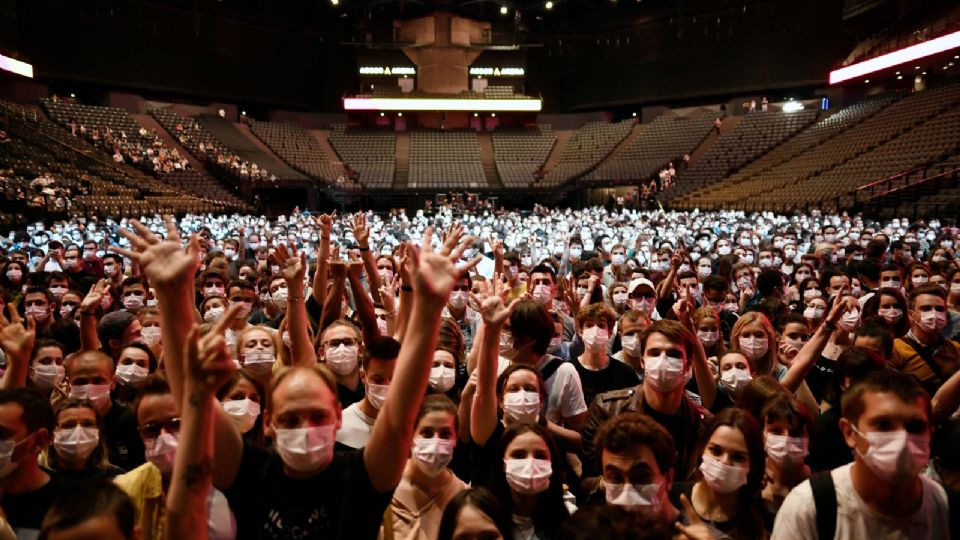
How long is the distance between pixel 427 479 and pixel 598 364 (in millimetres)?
2034

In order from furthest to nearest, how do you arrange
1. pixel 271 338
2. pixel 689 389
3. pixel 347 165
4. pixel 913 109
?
pixel 347 165 → pixel 913 109 → pixel 689 389 → pixel 271 338

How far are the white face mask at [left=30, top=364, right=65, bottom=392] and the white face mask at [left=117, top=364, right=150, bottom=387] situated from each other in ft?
1.27

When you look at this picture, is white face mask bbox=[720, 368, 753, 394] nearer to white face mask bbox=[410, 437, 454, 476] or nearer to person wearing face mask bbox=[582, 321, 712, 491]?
person wearing face mask bbox=[582, 321, 712, 491]

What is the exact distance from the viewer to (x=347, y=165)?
4659cm

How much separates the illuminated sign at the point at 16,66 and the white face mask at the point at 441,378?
1412 inches

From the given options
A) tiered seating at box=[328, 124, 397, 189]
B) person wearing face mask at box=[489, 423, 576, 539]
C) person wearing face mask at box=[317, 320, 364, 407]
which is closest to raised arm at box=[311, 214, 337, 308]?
person wearing face mask at box=[317, 320, 364, 407]

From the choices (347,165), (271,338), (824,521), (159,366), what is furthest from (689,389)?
(347,165)

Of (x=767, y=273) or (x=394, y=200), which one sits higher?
(x=394, y=200)

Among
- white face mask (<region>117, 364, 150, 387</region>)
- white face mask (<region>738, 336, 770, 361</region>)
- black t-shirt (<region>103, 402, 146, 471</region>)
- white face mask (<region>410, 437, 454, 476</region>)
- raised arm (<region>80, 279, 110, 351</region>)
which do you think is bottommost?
black t-shirt (<region>103, 402, 146, 471</region>)

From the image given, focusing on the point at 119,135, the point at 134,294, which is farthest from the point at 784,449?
the point at 119,135

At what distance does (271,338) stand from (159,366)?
82 centimetres

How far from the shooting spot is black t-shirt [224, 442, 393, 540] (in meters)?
2.34

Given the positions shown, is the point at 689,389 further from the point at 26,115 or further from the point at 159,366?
the point at 26,115

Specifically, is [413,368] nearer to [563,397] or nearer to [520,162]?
[563,397]
